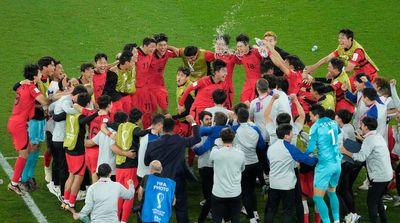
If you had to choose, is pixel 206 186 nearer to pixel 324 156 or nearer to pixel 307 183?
pixel 307 183

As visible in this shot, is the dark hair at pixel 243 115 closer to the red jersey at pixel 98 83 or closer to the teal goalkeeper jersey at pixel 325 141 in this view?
the teal goalkeeper jersey at pixel 325 141

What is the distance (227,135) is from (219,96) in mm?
1398

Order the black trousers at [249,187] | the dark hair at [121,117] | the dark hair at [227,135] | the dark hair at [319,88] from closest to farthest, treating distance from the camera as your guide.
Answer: the dark hair at [227,135] < the dark hair at [121,117] < the black trousers at [249,187] < the dark hair at [319,88]

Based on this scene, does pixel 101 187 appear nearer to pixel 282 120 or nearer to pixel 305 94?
pixel 282 120

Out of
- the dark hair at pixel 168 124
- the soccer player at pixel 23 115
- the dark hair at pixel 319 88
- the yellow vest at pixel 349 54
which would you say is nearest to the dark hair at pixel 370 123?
the dark hair at pixel 319 88

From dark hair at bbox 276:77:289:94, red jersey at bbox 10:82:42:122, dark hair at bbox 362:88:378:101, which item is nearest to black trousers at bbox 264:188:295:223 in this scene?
dark hair at bbox 276:77:289:94

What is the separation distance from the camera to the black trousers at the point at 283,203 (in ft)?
38.4

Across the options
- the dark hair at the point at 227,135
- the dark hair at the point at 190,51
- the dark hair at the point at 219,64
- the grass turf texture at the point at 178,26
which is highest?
the grass turf texture at the point at 178,26

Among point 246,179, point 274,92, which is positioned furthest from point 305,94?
point 246,179

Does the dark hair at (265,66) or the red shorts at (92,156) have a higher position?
the dark hair at (265,66)

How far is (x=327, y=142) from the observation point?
11805mm

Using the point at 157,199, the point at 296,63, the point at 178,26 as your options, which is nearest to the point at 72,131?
the point at 157,199

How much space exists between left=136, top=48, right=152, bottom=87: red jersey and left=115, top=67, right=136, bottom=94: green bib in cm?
51

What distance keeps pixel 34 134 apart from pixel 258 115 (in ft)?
11.8
